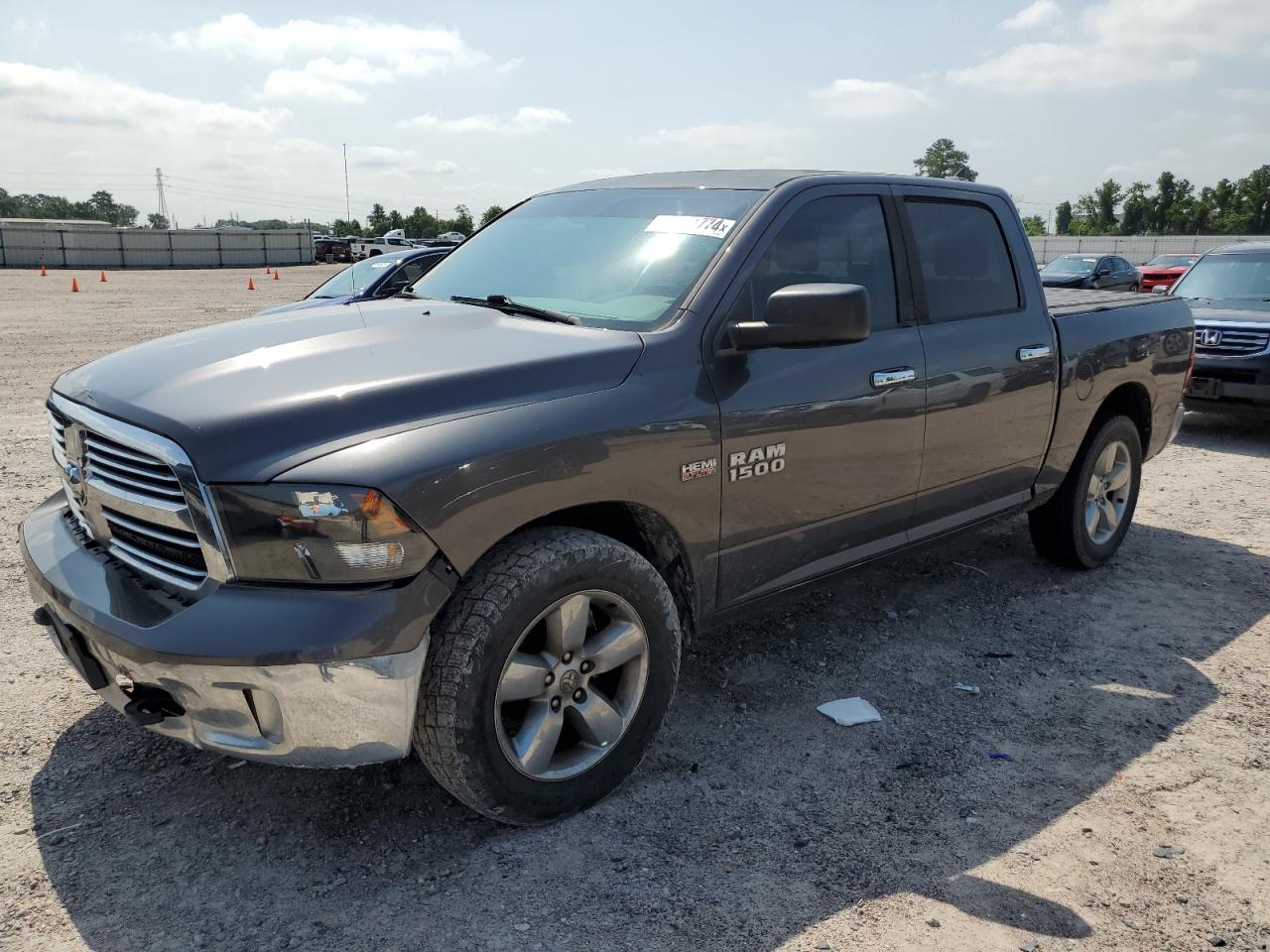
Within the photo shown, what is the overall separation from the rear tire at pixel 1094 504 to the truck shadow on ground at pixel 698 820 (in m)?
0.92

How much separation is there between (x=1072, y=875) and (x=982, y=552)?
3.08 metres

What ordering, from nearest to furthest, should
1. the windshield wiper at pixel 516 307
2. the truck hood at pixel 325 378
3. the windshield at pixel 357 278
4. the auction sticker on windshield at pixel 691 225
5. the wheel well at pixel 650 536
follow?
1. the truck hood at pixel 325 378
2. the wheel well at pixel 650 536
3. the windshield wiper at pixel 516 307
4. the auction sticker on windshield at pixel 691 225
5. the windshield at pixel 357 278

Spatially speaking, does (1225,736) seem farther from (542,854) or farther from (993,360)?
(542,854)

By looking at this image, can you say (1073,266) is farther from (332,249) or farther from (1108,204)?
(1108,204)

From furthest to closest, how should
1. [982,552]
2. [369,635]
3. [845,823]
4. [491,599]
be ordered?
[982,552], [845,823], [491,599], [369,635]

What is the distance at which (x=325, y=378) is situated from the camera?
2738 mm

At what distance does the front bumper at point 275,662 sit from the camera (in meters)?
2.39

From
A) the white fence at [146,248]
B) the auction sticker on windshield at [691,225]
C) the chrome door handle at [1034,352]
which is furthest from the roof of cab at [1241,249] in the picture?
the white fence at [146,248]

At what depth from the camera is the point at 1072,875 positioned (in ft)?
9.23

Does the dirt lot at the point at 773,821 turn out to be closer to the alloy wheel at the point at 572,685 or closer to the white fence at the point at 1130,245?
the alloy wheel at the point at 572,685

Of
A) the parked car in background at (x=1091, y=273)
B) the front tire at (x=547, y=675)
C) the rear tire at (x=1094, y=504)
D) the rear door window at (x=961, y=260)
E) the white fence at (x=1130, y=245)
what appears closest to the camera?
the front tire at (x=547, y=675)

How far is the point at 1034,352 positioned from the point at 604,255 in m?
2.16

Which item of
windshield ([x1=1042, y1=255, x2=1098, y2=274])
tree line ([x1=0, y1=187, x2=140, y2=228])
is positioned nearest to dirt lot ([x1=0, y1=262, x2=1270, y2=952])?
windshield ([x1=1042, y1=255, x2=1098, y2=274])

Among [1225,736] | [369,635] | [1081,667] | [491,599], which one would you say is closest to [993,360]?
[1081,667]
